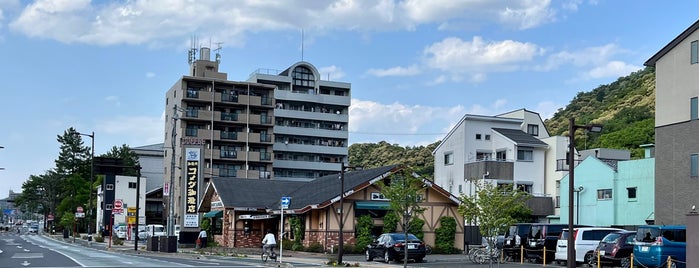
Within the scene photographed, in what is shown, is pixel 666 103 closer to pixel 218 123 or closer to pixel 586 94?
pixel 218 123

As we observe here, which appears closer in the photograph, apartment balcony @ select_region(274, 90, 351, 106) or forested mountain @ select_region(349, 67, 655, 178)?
forested mountain @ select_region(349, 67, 655, 178)

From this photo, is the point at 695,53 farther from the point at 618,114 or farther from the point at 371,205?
the point at 618,114

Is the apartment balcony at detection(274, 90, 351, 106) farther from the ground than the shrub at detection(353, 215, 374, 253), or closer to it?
farther from the ground

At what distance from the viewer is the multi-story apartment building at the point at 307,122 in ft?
335

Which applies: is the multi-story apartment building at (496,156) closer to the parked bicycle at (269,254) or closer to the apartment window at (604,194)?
the apartment window at (604,194)

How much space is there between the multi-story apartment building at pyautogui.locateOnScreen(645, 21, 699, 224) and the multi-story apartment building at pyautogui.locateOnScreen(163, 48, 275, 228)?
56161 millimetres

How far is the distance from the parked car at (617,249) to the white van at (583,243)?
7.81 ft

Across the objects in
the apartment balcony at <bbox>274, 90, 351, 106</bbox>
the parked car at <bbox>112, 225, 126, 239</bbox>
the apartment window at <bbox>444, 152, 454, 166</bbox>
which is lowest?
the parked car at <bbox>112, 225, 126, 239</bbox>

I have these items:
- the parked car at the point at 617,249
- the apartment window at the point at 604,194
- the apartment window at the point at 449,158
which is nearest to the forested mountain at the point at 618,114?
the apartment window at the point at 449,158

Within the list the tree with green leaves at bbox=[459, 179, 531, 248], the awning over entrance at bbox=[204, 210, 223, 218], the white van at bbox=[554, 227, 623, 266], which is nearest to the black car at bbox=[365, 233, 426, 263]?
the tree with green leaves at bbox=[459, 179, 531, 248]

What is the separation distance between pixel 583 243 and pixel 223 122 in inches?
2531

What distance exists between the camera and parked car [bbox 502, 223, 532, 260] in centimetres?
3594

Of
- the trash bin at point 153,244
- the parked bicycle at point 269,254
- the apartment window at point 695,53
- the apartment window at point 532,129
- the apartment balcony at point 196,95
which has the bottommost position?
the trash bin at point 153,244

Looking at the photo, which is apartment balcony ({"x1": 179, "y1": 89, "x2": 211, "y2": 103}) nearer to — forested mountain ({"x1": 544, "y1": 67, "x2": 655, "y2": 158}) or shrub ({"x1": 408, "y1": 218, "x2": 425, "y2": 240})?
forested mountain ({"x1": 544, "y1": 67, "x2": 655, "y2": 158})
